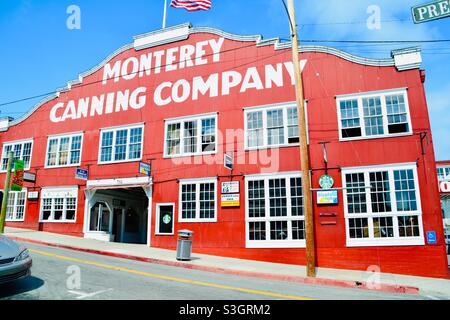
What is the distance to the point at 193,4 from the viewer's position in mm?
18688

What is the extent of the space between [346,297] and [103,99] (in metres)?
18.5

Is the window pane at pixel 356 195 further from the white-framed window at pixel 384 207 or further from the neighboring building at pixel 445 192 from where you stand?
the neighboring building at pixel 445 192

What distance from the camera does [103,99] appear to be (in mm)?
22078

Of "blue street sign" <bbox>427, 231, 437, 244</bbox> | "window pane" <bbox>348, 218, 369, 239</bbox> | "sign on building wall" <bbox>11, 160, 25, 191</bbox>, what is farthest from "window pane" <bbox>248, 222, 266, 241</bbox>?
"sign on building wall" <bbox>11, 160, 25, 191</bbox>

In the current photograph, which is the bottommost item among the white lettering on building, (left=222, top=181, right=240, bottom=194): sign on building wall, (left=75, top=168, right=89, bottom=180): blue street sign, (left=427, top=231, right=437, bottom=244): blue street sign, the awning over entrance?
(left=427, top=231, right=437, bottom=244): blue street sign

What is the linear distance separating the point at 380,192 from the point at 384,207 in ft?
2.09

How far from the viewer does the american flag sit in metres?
18.6

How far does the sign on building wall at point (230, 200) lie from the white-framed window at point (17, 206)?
14.2 meters

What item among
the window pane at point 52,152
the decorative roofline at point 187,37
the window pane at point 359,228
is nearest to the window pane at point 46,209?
the window pane at point 52,152

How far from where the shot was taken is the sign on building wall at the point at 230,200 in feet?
55.2

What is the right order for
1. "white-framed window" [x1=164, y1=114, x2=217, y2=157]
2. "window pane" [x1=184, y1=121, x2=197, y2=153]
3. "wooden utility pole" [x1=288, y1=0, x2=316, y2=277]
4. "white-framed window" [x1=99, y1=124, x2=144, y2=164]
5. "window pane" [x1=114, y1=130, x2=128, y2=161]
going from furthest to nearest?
"window pane" [x1=114, y1=130, x2=128, y2=161], "white-framed window" [x1=99, y1=124, x2=144, y2=164], "window pane" [x1=184, y1=121, x2=197, y2=153], "white-framed window" [x1=164, y1=114, x2=217, y2=157], "wooden utility pole" [x1=288, y1=0, x2=316, y2=277]

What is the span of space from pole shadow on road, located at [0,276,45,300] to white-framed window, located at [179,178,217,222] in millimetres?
9651

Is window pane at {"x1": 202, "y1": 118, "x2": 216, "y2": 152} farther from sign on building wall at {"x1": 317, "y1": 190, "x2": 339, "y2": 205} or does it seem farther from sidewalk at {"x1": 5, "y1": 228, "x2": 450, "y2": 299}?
sign on building wall at {"x1": 317, "y1": 190, "x2": 339, "y2": 205}
